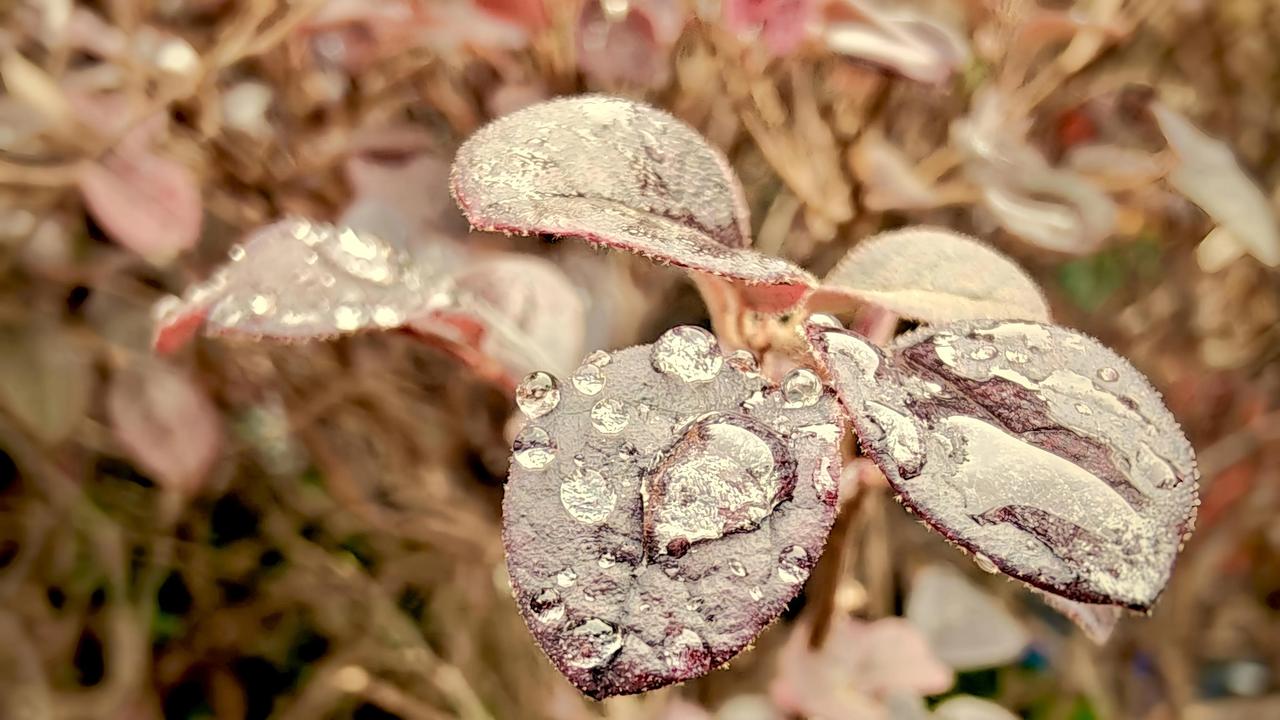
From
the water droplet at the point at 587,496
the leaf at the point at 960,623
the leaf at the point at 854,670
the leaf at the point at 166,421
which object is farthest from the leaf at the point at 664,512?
the leaf at the point at 166,421

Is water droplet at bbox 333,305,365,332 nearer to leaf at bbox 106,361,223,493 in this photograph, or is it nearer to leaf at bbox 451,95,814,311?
leaf at bbox 451,95,814,311

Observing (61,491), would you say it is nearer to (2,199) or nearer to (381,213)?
(2,199)

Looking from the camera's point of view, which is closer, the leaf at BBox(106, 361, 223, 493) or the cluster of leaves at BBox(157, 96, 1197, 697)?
the cluster of leaves at BBox(157, 96, 1197, 697)

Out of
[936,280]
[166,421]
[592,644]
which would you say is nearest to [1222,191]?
[936,280]

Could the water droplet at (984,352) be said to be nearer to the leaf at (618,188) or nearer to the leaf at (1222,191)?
the leaf at (618,188)

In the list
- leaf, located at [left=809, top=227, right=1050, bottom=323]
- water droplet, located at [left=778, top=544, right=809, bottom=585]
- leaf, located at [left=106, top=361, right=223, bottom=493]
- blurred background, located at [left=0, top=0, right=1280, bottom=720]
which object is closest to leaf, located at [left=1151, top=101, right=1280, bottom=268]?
blurred background, located at [left=0, top=0, right=1280, bottom=720]
